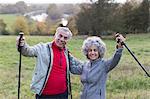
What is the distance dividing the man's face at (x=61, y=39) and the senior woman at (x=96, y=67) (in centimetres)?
29

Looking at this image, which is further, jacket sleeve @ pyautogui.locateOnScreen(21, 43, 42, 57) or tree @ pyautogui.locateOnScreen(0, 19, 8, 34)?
tree @ pyautogui.locateOnScreen(0, 19, 8, 34)

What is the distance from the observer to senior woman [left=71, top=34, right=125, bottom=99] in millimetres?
5523

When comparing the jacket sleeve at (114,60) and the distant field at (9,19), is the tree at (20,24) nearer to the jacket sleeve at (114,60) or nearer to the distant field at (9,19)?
the distant field at (9,19)

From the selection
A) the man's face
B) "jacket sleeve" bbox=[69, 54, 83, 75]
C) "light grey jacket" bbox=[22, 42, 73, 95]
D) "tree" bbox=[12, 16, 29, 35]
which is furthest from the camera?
"tree" bbox=[12, 16, 29, 35]

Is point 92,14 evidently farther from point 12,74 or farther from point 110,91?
point 110,91

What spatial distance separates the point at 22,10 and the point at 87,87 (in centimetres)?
5264

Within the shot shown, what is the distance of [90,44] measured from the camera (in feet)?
18.2

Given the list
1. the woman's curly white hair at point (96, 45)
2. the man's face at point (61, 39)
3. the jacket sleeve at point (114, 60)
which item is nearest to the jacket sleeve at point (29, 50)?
the man's face at point (61, 39)

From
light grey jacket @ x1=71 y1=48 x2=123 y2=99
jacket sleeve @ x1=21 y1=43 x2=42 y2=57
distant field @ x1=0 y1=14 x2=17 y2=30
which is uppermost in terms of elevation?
distant field @ x1=0 y1=14 x2=17 y2=30

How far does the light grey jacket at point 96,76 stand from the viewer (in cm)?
552

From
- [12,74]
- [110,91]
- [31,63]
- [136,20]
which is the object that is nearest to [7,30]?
[136,20]

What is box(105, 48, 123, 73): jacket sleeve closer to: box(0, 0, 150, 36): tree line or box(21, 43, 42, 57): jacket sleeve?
box(21, 43, 42, 57): jacket sleeve

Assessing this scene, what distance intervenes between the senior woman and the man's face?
29 centimetres

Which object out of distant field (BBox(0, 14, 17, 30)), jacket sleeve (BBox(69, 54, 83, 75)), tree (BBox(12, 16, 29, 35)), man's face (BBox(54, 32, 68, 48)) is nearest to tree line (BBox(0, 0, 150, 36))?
tree (BBox(12, 16, 29, 35))
